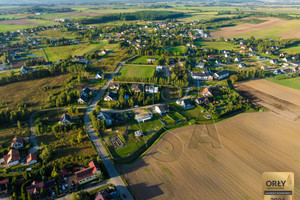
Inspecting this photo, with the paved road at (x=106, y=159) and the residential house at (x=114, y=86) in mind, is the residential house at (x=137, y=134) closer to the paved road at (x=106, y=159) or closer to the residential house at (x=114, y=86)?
the paved road at (x=106, y=159)

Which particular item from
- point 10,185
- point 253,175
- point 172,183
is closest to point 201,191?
point 172,183

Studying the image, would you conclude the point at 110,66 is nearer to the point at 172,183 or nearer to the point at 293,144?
the point at 172,183

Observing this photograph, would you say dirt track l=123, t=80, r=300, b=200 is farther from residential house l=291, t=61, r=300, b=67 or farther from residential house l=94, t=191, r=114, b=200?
residential house l=291, t=61, r=300, b=67

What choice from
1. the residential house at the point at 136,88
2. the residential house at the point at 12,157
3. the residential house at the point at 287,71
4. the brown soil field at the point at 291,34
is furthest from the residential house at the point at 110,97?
the brown soil field at the point at 291,34

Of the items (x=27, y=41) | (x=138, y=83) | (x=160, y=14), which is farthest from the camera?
(x=160, y=14)

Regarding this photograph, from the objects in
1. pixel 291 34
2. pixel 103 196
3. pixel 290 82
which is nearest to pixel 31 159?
pixel 103 196
